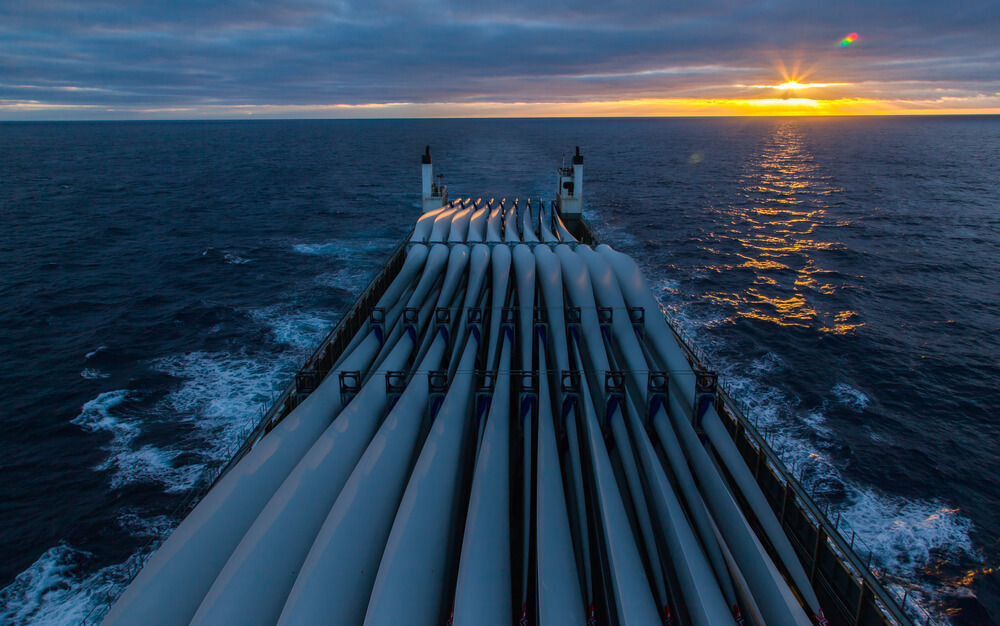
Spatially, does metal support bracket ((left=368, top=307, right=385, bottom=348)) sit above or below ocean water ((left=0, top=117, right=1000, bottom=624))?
above

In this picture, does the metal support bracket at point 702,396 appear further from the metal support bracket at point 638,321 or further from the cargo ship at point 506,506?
the metal support bracket at point 638,321

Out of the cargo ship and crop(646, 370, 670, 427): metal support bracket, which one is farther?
crop(646, 370, 670, 427): metal support bracket

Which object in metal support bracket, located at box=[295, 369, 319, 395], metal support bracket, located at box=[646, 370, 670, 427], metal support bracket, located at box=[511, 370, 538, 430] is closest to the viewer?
metal support bracket, located at box=[646, 370, 670, 427]

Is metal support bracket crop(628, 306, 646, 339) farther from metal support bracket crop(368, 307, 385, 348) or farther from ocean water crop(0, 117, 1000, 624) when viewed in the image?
metal support bracket crop(368, 307, 385, 348)

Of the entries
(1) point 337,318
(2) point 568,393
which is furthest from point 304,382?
(1) point 337,318

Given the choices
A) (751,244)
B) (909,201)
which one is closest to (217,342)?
(751,244)

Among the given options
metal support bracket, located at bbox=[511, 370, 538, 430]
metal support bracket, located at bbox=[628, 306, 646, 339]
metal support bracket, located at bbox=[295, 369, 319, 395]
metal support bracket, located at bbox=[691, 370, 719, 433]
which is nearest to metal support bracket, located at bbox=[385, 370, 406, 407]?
metal support bracket, located at bbox=[295, 369, 319, 395]

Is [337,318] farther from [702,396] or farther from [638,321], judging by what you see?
[702,396]
